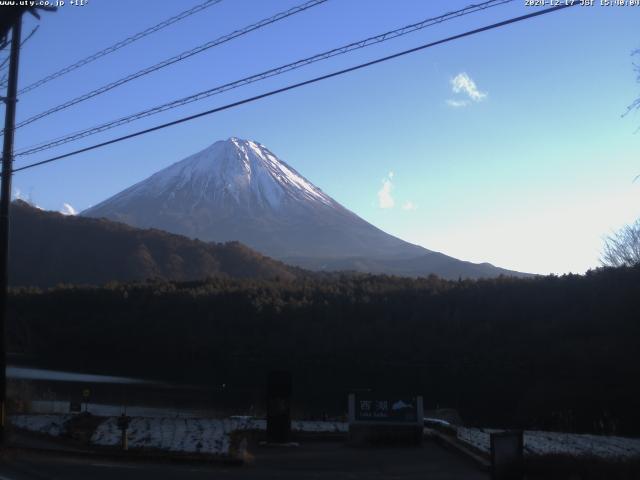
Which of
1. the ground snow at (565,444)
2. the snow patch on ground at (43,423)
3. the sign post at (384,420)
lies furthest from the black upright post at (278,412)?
the snow patch on ground at (43,423)

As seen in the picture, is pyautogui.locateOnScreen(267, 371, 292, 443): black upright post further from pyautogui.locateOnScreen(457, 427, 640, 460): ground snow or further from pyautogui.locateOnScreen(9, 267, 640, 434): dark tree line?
pyautogui.locateOnScreen(9, 267, 640, 434): dark tree line

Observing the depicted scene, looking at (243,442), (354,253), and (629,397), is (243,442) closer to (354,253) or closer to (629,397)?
(629,397)

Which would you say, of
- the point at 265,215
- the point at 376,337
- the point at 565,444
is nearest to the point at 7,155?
the point at 565,444

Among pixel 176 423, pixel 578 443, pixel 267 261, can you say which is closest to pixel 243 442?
pixel 176 423

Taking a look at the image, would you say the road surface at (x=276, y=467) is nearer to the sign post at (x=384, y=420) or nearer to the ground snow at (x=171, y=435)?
the ground snow at (x=171, y=435)

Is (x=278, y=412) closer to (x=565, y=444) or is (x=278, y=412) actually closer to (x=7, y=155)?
(x=565, y=444)
